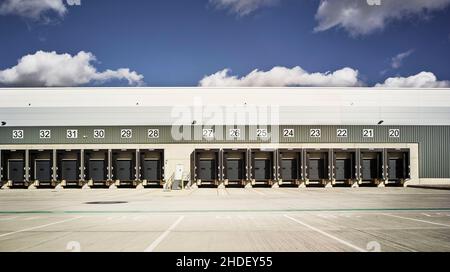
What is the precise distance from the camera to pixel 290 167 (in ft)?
144

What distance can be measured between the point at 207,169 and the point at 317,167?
37.7 ft

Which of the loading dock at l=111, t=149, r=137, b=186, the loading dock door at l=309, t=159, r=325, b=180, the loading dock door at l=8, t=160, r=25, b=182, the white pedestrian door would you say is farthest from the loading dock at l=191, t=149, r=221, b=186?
the loading dock door at l=8, t=160, r=25, b=182

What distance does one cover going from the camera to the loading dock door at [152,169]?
4338 cm

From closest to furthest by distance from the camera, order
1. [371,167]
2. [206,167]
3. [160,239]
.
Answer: [160,239] < [206,167] < [371,167]

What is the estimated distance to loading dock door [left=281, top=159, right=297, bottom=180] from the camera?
43625 millimetres

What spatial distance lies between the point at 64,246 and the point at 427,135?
4331 centimetres

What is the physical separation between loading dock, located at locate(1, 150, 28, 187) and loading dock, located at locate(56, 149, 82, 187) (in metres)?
3.41

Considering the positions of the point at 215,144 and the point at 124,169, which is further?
the point at 124,169

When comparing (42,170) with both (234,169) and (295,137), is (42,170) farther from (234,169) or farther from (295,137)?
(295,137)

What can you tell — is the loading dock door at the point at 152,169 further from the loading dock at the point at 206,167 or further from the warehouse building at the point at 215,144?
the loading dock at the point at 206,167

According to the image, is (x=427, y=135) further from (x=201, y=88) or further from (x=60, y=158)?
(x=60, y=158)

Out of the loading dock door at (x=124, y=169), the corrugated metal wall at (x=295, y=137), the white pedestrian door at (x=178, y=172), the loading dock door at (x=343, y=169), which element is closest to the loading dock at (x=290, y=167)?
the corrugated metal wall at (x=295, y=137)

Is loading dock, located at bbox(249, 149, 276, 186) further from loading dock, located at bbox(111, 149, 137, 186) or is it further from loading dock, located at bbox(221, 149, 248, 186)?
loading dock, located at bbox(111, 149, 137, 186)

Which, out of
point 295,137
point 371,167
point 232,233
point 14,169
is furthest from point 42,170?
point 232,233
